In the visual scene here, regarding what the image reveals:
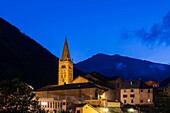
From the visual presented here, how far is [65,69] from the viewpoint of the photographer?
153 m

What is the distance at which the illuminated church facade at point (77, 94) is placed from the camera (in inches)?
3757

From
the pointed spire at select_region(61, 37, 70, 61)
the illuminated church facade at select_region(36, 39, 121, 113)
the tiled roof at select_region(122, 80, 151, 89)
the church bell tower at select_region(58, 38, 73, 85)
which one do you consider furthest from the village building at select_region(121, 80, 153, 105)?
the pointed spire at select_region(61, 37, 70, 61)

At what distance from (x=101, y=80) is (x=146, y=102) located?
705 inches

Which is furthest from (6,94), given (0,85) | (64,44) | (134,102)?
(64,44)

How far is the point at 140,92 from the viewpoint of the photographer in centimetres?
12950

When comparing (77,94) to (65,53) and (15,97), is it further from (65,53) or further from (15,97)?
(15,97)

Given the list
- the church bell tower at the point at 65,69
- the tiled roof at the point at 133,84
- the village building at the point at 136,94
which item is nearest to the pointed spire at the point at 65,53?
the church bell tower at the point at 65,69

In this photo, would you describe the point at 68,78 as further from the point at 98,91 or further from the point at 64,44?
the point at 98,91

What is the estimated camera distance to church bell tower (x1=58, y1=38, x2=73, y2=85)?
150 meters

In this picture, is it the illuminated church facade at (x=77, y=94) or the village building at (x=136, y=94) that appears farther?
the village building at (x=136, y=94)

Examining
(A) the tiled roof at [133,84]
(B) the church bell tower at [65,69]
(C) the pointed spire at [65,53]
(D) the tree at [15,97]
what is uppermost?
(C) the pointed spire at [65,53]

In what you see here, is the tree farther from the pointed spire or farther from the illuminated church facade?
the pointed spire

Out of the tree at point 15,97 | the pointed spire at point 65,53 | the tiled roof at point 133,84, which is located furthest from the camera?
the pointed spire at point 65,53

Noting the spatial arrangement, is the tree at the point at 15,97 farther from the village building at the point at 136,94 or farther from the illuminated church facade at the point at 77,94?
the village building at the point at 136,94
